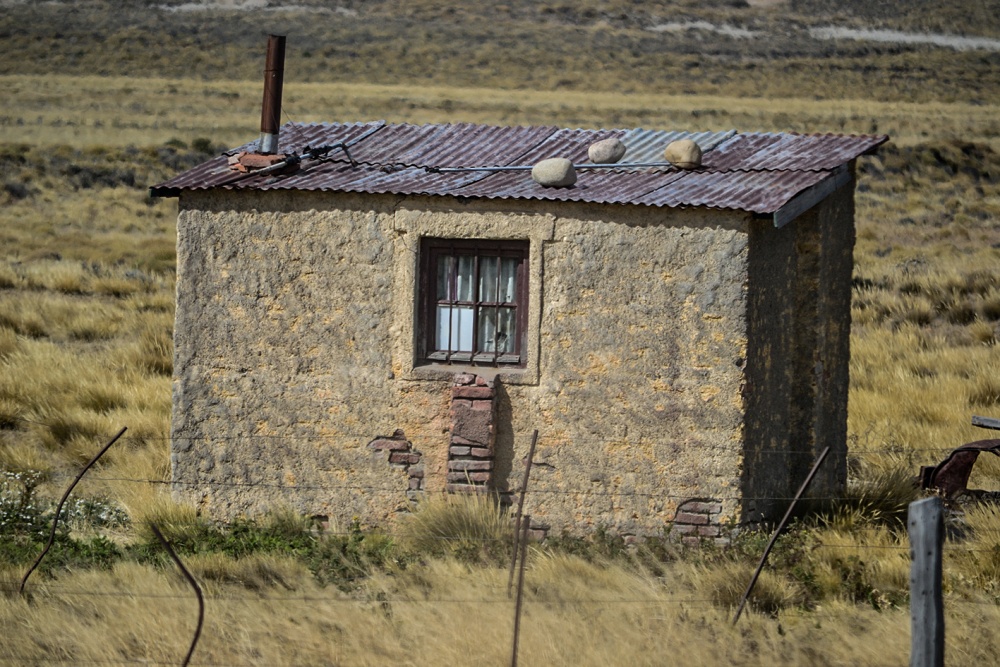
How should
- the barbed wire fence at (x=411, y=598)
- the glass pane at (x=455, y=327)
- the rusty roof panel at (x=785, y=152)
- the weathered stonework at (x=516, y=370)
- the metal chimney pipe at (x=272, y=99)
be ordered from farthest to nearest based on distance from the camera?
the metal chimney pipe at (x=272, y=99) < the rusty roof panel at (x=785, y=152) < the glass pane at (x=455, y=327) < the weathered stonework at (x=516, y=370) < the barbed wire fence at (x=411, y=598)

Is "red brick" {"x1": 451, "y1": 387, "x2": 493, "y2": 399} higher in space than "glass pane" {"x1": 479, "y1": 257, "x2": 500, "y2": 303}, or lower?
lower

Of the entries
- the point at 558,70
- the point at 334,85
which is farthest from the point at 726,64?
the point at 334,85

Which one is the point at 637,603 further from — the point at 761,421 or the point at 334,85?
the point at 334,85

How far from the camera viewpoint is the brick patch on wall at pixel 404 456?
31.0ft

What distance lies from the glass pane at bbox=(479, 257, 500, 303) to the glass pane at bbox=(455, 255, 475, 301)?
60 mm

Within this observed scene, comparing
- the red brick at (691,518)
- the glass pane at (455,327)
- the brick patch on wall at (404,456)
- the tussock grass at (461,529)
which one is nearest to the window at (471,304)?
the glass pane at (455,327)

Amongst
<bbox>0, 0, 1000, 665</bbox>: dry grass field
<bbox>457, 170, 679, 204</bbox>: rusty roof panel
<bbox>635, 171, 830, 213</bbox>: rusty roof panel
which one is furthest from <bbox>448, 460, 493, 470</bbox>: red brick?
<bbox>635, 171, 830, 213</bbox>: rusty roof panel

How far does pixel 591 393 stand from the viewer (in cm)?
910

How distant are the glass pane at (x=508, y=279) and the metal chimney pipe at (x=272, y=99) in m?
1.91

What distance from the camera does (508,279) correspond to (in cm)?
940

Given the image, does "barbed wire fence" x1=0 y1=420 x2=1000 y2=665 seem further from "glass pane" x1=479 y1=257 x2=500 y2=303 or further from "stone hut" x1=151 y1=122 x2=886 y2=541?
"glass pane" x1=479 y1=257 x2=500 y2=303

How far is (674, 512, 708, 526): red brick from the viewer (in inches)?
356

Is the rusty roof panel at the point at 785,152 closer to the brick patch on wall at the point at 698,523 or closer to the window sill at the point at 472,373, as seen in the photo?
the window sill at the point at 472,373

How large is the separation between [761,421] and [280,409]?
323 cm
